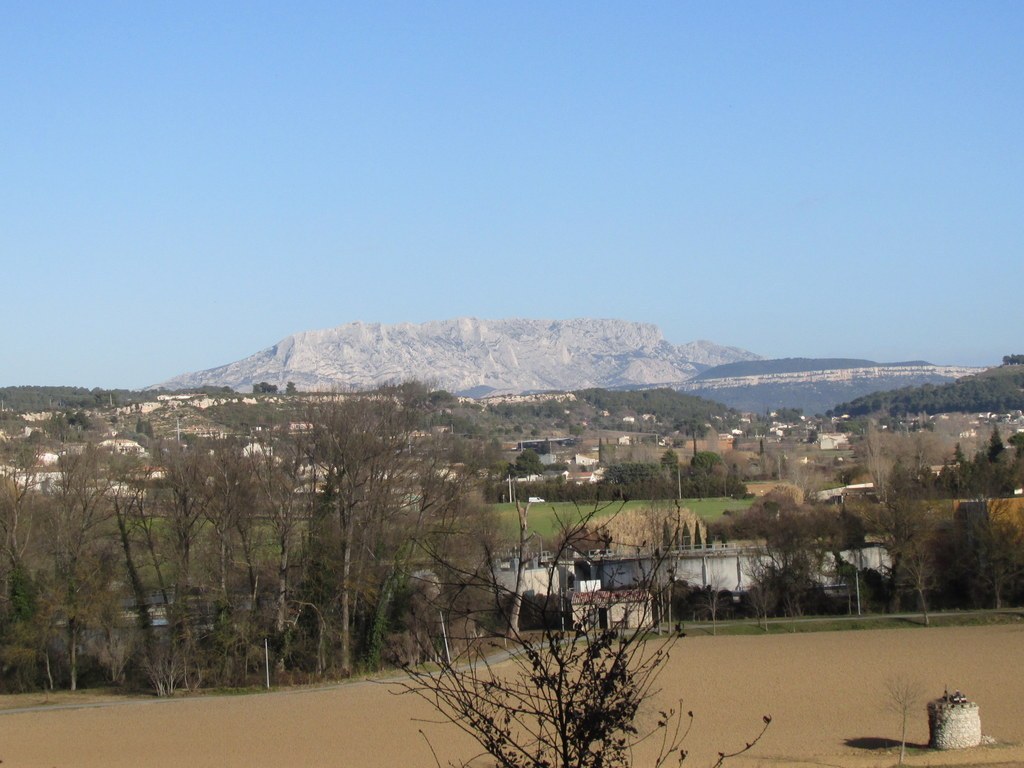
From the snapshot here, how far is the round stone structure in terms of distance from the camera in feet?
51.5

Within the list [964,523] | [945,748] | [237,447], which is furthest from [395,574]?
[964,523]

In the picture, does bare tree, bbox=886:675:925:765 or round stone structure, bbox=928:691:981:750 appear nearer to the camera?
round stone structure, bbox=928:691:981:750

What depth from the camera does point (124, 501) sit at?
1149 inches

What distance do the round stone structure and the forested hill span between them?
429 feet

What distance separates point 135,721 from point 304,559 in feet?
20.6

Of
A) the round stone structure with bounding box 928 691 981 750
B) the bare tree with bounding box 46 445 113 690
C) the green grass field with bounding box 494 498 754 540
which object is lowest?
the green grass field with bounding box 494 498 754 540

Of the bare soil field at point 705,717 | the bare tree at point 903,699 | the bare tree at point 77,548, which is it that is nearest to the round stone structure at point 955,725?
the bare soil field at point 705,717

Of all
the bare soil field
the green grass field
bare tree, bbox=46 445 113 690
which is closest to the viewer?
the bare soil field

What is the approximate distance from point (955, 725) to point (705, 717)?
4487 mm

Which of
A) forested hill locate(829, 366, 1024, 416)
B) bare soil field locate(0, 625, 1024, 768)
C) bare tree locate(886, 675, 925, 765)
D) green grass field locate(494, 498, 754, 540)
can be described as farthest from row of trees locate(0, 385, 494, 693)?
forested hill locate(829, 366, 1024, 416)

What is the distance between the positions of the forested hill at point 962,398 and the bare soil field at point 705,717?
121m

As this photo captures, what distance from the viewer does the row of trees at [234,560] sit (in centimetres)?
2645

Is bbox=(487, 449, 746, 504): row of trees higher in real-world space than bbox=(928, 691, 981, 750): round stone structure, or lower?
lower

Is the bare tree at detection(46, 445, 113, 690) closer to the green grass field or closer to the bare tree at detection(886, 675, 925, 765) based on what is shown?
the green grass field
